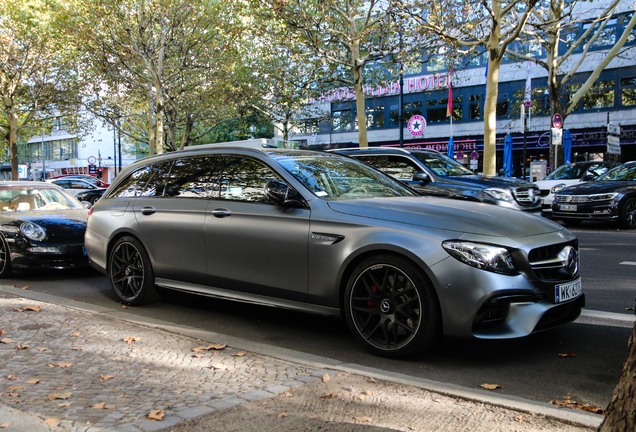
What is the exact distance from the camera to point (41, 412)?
10.5 feet

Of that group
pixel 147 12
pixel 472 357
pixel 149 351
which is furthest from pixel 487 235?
pixel 147 12

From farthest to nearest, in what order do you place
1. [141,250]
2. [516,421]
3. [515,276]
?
1. [141,250]
2. [515,276]
3. [516,421]

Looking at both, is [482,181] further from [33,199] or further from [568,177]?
[568,177]

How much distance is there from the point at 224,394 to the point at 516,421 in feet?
5.56

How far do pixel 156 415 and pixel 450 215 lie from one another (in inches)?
98.0

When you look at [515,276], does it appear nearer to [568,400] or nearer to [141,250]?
[568,400]

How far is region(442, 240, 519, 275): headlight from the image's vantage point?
403cm

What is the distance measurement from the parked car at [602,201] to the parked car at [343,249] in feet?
33.0

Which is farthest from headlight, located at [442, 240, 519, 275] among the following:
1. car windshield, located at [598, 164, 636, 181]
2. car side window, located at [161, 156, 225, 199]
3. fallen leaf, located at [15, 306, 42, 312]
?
car windshield, located at [598, 164, 636, 181]

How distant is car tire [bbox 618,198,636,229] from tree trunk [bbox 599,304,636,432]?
12970 mm

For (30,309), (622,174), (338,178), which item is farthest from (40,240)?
(622,174)

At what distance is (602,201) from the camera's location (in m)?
13.8

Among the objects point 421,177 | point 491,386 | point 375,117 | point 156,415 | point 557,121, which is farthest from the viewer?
point 375,117

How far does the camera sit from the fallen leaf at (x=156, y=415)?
3113mm
